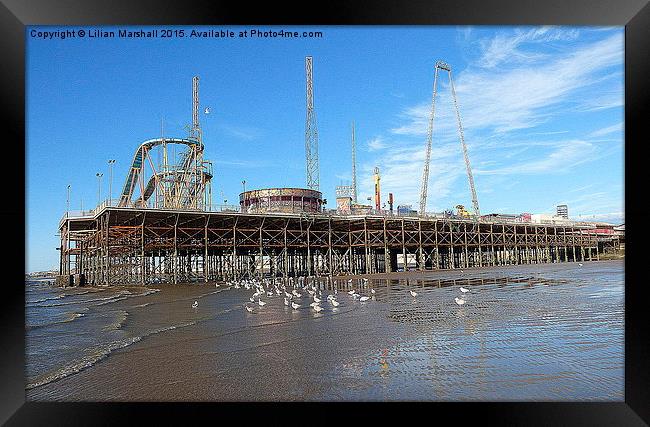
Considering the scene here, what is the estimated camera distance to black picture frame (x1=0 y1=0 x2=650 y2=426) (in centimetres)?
643

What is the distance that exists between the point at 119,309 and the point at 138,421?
51.4ft

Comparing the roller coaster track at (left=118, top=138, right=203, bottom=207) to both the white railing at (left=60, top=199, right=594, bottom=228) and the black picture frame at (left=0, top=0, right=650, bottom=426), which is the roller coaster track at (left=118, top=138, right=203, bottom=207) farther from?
the black picture frame at (left=0, top=0, right=650, bottom=426)

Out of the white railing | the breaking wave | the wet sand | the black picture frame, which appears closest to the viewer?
the black picture frame

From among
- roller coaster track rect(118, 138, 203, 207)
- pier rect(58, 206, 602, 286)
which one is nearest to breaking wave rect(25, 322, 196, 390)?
pier rect(58, 206, 602, 286)

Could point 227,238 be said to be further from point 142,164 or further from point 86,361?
point 86,361

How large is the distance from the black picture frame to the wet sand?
0.46m
